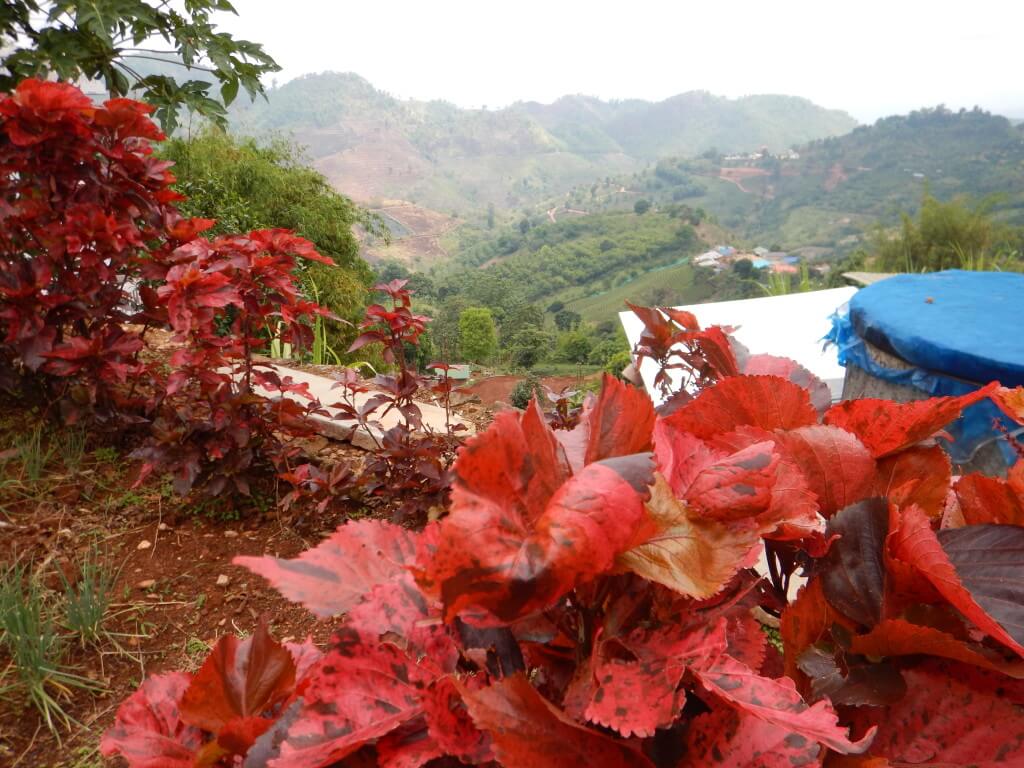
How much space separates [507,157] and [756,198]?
34.7m

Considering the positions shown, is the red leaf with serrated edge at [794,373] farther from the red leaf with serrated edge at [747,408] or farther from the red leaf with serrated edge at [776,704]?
the red leaf with serrated edge at [776,704]

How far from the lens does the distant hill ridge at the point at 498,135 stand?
62.9 meters

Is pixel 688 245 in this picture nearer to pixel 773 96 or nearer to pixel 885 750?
pixel 885 750

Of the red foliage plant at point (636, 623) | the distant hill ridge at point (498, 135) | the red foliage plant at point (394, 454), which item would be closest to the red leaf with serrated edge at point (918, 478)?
the red foliage plant at point (636, 623)

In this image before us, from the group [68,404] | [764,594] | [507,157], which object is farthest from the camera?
[507,157]

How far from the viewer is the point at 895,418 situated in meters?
0.47

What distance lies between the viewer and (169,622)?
65.8 inches

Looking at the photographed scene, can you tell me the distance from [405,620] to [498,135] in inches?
3255

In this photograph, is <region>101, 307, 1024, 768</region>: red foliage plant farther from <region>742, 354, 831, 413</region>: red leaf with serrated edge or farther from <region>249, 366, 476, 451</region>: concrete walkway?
<region>249, 366, 476, 451</region>: concrete walkway

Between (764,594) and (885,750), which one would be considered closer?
(885,750)

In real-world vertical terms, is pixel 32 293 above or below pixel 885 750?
above

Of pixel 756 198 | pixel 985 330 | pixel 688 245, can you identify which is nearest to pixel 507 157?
pixel 756 198

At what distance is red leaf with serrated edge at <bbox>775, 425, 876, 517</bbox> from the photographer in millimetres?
445

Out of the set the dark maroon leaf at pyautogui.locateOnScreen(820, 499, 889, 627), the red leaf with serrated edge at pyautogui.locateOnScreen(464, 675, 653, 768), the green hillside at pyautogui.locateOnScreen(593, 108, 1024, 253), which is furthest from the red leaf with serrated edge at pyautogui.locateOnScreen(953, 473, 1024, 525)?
the green hillside at pyautogui.locateOnScreen(593, 108, 1024, 253)
